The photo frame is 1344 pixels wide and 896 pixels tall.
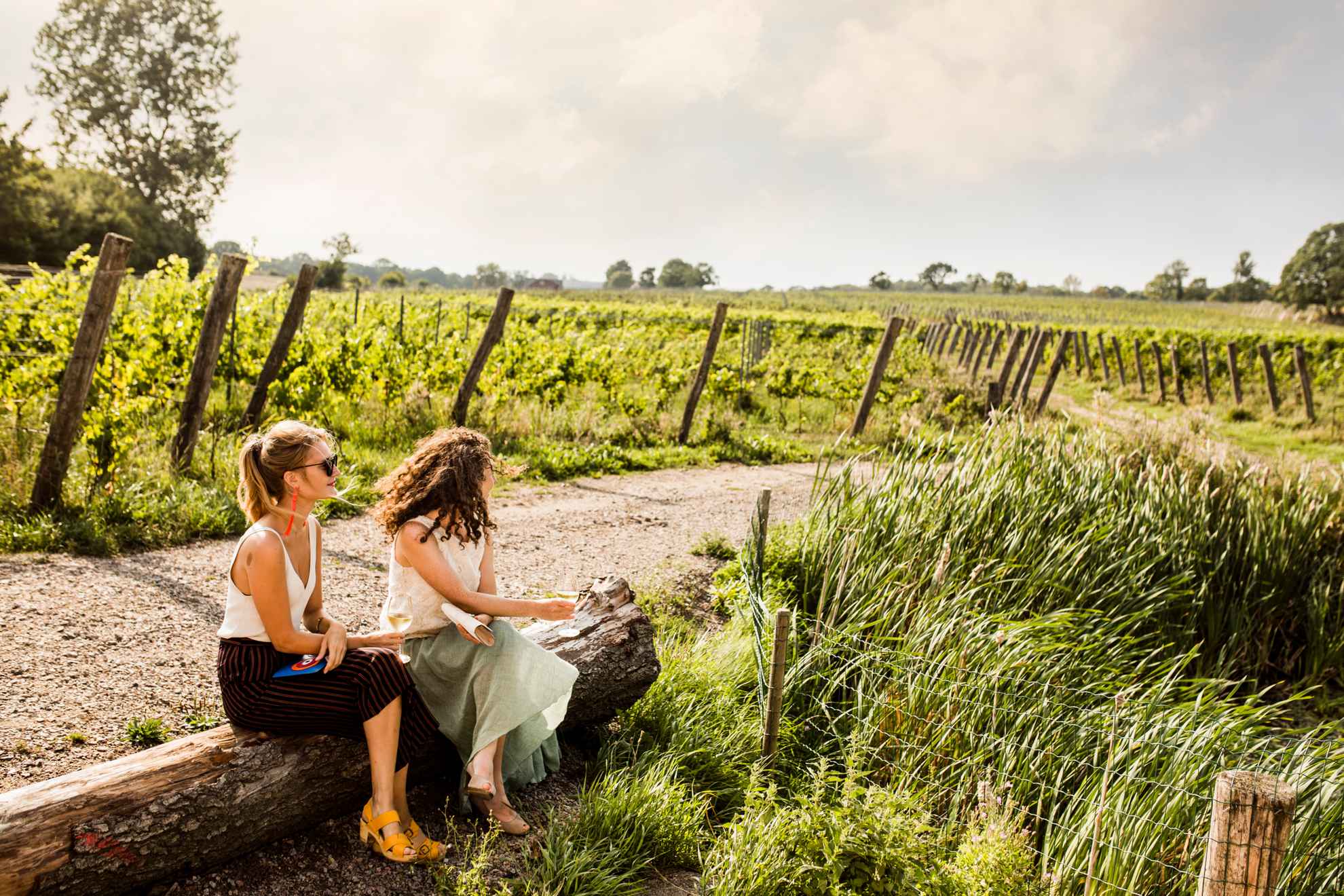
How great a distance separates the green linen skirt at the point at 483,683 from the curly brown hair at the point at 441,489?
0.38m

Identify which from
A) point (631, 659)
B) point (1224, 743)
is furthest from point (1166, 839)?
point (631, 659)

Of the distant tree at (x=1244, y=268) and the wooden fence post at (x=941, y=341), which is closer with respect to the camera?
the wooden fence post at (x=941, y=341)

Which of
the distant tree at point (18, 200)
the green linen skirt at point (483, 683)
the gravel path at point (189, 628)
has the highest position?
the distant tree at point (18, 200)

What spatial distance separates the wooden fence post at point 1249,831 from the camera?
207 centimetres

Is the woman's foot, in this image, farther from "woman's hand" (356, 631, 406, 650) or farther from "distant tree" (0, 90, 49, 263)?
"distant tree" (0, 90, 49, 263)

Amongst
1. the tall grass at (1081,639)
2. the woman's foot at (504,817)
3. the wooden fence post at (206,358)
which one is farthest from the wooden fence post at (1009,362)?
the woman's foot at (504,817)

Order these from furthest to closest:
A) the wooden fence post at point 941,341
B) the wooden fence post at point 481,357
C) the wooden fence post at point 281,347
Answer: the wooden fence post at point 941,341 < the wooden fence post at point 481,357 < the wooden fence post at point 281,347

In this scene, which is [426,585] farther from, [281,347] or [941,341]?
[941,341]

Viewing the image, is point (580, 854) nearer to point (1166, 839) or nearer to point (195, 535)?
point (1166, 839)

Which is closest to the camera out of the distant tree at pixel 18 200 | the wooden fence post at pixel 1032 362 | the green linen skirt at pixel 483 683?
the green linen skirt at pixel 483 683

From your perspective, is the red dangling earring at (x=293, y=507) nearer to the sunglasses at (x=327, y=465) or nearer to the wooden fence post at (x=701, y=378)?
the sunglasses at (x=327, y=465)

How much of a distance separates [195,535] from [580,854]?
4.02m

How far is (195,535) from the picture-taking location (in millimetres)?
5418

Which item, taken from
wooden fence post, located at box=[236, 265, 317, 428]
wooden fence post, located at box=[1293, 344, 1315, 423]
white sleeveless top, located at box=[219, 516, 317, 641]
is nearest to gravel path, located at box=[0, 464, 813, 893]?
white sleeveless top, located at box=[219, 516, 317, 641]
